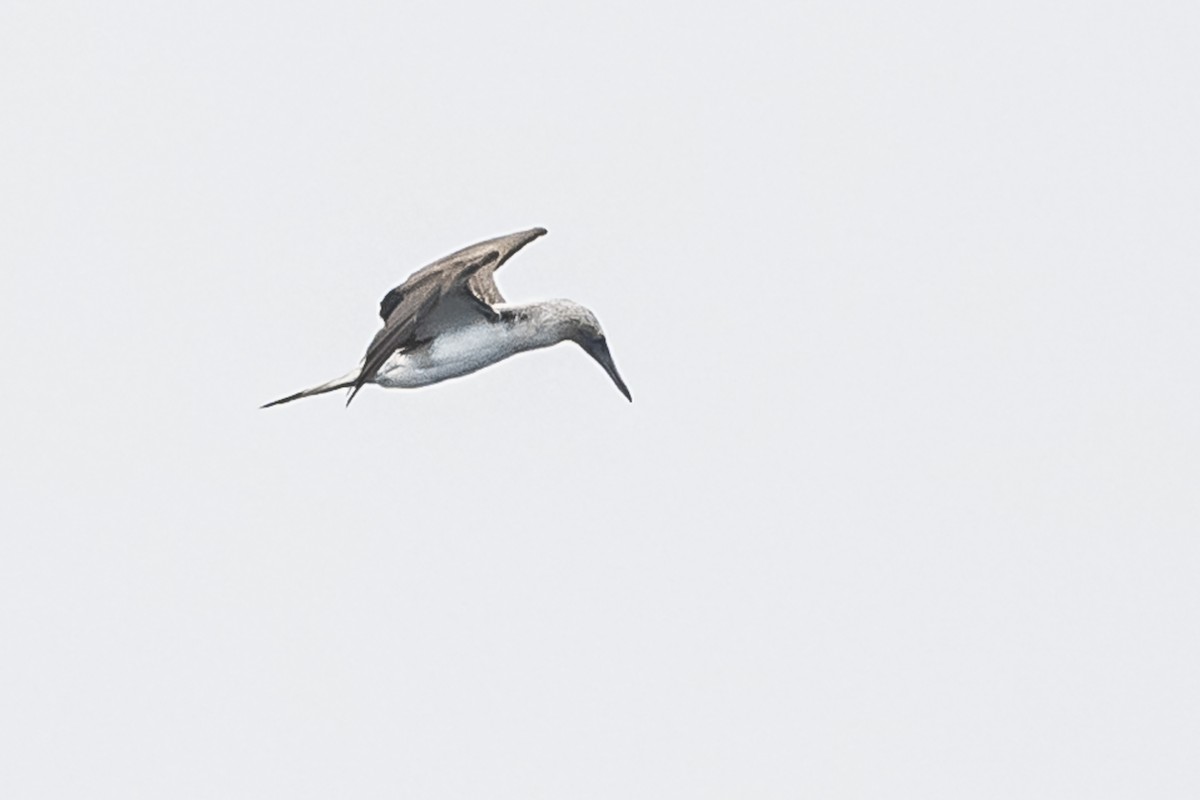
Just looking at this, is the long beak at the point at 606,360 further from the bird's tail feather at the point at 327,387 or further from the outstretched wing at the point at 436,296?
the bird's tail feather at the point at 327,387

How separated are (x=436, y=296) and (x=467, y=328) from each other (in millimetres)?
1927

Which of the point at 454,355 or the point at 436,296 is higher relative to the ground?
the point at 436,296

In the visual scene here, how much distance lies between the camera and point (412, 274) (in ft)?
85.6

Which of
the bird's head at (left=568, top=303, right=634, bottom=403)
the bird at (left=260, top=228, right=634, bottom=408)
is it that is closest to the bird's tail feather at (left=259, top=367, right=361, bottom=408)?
the bird at (left=260, top=228, right=634, bottom=408)

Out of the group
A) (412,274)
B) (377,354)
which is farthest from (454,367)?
(377,354)

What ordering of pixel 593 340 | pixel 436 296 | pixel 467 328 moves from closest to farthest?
pixel 436 296
pixel 467 328
pixel 593 340

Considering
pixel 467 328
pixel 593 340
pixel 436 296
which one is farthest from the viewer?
pixel 593 340

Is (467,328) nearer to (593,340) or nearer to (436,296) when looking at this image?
(593,340)

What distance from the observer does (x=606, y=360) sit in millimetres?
27625

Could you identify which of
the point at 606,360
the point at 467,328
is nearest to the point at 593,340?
the point at 606,360

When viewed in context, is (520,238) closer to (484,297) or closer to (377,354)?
(484,297)

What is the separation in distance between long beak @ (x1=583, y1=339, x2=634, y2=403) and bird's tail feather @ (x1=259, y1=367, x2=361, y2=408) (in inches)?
91.3

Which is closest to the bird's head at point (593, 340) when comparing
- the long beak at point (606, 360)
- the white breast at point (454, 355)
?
the long beak at point (606, 360)

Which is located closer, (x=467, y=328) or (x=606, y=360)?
(x=467, y=328)
